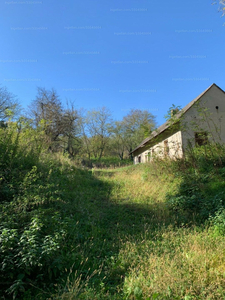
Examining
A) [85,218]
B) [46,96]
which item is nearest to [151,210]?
[85,218]

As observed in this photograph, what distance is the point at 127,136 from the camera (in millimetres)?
37312

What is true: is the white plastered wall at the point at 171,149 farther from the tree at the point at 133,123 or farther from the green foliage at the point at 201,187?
the tree at the point at 133,123

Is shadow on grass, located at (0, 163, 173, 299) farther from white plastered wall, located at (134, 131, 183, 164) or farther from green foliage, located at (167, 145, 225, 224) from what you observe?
white plastered wall, located at (134, 131, 183, 164)

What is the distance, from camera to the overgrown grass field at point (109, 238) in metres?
2.55

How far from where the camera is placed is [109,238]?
4.39 metres

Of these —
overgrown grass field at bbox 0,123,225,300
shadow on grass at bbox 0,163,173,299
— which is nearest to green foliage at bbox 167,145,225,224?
overgrown grass field at bbox 0,123,225,300

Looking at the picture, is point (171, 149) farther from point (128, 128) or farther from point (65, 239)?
point (128, 128)

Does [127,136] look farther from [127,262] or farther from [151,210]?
[127,262]

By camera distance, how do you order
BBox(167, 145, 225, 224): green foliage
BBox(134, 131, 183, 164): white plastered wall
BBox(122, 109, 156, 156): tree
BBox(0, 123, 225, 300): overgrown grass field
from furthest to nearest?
BBox(122, 109, 156, 156): tree
BBox(134, 131, 183, 164): white plastered wall
BBox(167, 145, 225, 224): green foliage
BBox(0, 123, 225, 300): overgrown grass field

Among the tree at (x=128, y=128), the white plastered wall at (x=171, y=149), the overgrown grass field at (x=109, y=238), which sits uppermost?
the tree at (x=128, y=128)

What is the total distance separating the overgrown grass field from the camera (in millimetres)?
2547

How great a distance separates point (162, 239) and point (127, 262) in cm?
125

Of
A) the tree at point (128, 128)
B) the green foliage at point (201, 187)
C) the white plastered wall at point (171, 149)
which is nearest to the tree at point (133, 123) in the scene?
the tree at point (128, 128)

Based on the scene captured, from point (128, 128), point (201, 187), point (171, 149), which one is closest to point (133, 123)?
point (128, 128)
